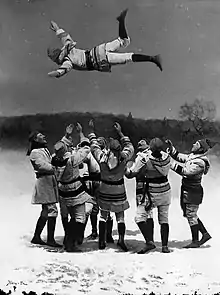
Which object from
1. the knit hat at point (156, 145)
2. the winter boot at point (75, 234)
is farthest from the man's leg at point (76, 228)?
the knit hat at point (156, 145)

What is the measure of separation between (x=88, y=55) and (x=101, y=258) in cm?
74

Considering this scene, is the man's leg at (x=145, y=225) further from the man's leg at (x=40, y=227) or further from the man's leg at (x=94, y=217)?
the man's leg at (x=40, y=227)

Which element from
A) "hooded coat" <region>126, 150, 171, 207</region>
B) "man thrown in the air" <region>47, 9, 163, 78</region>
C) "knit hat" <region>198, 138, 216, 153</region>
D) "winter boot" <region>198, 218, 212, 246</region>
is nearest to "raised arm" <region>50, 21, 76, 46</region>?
"man thrown in the air" <region>47, 9, 163, 78</region>

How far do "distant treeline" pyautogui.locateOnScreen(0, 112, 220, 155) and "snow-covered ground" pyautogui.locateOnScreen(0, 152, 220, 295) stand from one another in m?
0.10

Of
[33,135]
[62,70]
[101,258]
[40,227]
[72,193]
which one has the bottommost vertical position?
[101,258]

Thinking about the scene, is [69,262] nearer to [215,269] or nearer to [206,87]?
[215,269]

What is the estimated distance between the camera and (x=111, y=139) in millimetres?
1992

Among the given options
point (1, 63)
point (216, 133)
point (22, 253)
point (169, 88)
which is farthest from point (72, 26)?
point (22, 253)

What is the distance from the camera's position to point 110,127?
2.00m

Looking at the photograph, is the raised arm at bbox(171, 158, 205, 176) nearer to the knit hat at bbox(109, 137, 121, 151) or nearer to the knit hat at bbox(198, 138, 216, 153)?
the knit hat at bbox(198, 138, 216, 153)

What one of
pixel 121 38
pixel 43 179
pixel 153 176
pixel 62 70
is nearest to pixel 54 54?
pixel 62 70

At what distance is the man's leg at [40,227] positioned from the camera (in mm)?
1986

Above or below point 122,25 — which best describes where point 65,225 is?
below

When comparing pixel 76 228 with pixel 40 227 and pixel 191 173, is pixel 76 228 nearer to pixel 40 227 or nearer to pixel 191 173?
pixel 40 227
